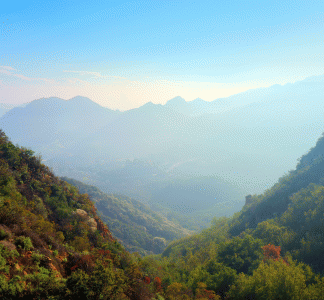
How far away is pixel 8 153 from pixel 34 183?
709cm

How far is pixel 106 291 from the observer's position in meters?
12.2

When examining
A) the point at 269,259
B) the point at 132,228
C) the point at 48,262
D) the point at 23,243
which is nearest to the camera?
the point at 23,243

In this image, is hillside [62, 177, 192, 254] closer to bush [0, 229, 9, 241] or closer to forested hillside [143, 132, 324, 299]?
forested hillside [143, 132, 324, 299]

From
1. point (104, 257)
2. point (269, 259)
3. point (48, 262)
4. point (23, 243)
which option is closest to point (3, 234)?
point (23, 243)

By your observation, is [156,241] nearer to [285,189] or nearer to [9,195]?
[285,189]

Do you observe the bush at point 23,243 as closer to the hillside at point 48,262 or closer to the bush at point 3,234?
the hillside at point 48,262

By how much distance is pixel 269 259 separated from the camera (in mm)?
34344

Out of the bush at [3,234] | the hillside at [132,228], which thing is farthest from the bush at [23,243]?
the hillside at [132,228]

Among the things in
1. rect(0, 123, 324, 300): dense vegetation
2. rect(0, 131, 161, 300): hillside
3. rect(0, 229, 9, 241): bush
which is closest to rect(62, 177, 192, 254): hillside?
rect(0, 123, 324, 300): dense vegetation

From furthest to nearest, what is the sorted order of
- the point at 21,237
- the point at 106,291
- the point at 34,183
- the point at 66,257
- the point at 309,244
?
1. the point at 309,244
2. the point at 34,183
3. the point at 66,257
4. the point at 21,237
5. the point at 106,291

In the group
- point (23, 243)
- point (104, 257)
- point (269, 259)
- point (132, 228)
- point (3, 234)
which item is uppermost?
point (3, 234)

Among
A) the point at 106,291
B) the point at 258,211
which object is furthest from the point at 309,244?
the point at 106,291

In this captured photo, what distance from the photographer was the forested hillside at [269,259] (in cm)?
2339

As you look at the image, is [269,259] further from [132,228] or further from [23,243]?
[132,228]
